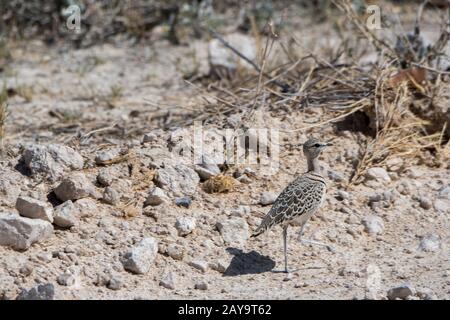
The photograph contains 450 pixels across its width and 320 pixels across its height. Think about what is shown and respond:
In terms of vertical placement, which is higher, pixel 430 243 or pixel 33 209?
pixel 33 209

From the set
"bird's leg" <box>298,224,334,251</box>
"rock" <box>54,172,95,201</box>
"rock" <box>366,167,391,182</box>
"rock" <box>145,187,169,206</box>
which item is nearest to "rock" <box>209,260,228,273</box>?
"bird's leg" <box>298,224,334,251</box>

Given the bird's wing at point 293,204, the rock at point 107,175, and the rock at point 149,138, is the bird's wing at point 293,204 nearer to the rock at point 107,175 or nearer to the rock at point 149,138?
the rock at point 107,175

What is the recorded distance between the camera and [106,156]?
6.57 m

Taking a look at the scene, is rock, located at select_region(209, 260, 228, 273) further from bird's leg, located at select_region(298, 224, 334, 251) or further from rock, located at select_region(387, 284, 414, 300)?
rock, located at select_region(387, 284, 414, 300)

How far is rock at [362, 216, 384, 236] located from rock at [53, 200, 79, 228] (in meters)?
2.03

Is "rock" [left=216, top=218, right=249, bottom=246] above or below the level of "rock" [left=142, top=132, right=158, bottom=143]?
below

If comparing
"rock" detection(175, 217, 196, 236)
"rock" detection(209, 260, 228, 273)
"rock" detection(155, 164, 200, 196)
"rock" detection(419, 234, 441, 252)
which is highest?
"rock" detection(155, 164, 200, 196)

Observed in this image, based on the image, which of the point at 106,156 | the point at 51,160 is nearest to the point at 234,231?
the point at 106,156

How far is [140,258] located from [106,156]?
111 cm

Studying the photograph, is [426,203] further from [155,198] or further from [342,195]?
[155,198]

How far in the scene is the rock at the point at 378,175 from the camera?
6.98 metres

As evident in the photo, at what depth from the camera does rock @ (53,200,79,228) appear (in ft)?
19.6

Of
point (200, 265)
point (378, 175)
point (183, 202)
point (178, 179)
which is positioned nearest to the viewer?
point (200, 265)

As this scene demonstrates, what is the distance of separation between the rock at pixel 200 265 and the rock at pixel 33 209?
975 mm
